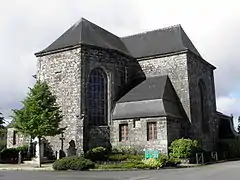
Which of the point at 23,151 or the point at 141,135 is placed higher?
the point at 141,135

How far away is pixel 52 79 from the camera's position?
30.3 m

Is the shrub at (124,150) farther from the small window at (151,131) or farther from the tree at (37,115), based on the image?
the tree at (37,115)

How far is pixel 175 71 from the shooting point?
31.9 meters

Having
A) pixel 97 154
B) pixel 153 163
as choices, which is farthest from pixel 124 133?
pixel 153 163

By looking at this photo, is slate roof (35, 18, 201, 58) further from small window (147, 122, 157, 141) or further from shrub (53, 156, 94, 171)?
shrub (53, 156, 94, 171)

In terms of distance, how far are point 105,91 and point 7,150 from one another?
32.0ft

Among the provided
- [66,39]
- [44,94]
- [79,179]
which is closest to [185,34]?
[66,39]

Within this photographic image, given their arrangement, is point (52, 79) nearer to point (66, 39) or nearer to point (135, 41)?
point (66, 39)

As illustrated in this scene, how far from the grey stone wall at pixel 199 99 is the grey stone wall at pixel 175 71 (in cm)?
62

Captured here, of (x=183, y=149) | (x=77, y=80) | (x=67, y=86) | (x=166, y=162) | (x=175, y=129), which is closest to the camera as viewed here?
(x=166, y=162)

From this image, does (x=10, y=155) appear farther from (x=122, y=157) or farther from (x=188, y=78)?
(x=188, y=78)

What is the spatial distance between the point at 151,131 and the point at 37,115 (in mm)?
9172

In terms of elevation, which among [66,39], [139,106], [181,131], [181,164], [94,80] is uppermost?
[66,39]

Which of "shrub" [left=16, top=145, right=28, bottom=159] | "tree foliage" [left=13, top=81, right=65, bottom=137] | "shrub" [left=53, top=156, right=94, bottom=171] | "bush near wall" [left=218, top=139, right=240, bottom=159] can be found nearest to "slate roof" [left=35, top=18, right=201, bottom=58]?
"tree foliage" [left=13, top=81, right=65, bottom=137]
